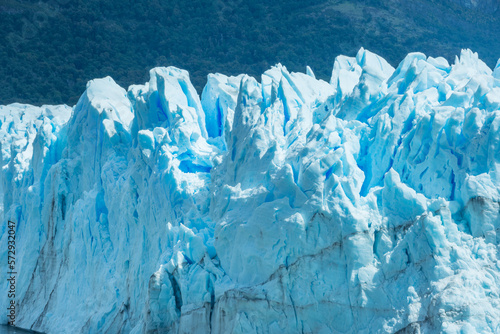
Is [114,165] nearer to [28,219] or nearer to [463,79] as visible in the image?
[28,219]

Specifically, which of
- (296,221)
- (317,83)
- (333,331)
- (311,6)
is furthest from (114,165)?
(311,6)

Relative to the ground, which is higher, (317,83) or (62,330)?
(317,83)

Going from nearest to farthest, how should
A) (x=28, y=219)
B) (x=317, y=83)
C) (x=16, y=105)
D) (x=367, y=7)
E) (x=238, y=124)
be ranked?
(x=238, y=124)
(x=317, y=83)
(x=28, y=219)
(x=16, y=105)
(x=367, y=7)

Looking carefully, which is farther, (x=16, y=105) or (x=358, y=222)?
(x=16, y=105)

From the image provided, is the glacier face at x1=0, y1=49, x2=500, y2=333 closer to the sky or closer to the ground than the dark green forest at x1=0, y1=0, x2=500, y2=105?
closer to the sky

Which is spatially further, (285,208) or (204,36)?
(204,36)

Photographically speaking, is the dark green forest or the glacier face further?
the dark green forest
